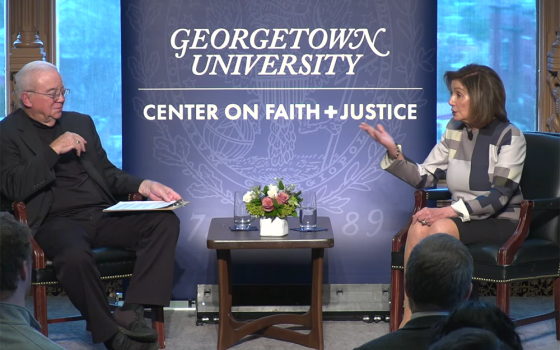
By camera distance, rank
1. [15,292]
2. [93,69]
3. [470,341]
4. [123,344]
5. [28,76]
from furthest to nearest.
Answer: [93,69] → [28,76] → [123,344] → [15,292] → [470,341]

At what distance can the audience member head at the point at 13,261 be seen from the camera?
1959 millimetres

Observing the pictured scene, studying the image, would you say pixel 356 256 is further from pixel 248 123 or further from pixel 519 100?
pixel 519 100

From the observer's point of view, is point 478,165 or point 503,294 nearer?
point 503,294


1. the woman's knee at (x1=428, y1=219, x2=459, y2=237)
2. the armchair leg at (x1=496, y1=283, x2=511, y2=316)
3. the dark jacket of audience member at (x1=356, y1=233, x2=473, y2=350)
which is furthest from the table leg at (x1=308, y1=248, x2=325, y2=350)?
the dark jacket of audience member at (x1=356, y1=233, x2=473, y2=350)

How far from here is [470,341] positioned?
4.42 ft

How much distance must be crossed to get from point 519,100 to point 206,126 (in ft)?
6.70

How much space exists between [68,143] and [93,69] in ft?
4.08

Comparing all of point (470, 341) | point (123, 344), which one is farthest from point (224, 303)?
point (470, 341)

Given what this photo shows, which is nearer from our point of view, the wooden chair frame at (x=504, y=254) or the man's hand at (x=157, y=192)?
the wooden chair frame at (x=504, y=254)

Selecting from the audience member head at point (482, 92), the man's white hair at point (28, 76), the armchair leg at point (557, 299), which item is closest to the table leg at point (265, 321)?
the audience member head at point (482, 92)

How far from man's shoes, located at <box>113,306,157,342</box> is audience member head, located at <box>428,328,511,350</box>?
2590mm

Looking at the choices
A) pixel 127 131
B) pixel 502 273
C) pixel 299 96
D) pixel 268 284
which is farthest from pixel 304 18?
pixel 502 273

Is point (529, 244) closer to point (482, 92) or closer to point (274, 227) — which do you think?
point (482, 92)

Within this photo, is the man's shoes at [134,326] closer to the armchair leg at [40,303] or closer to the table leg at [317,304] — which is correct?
the armchair leg at [40,303]
